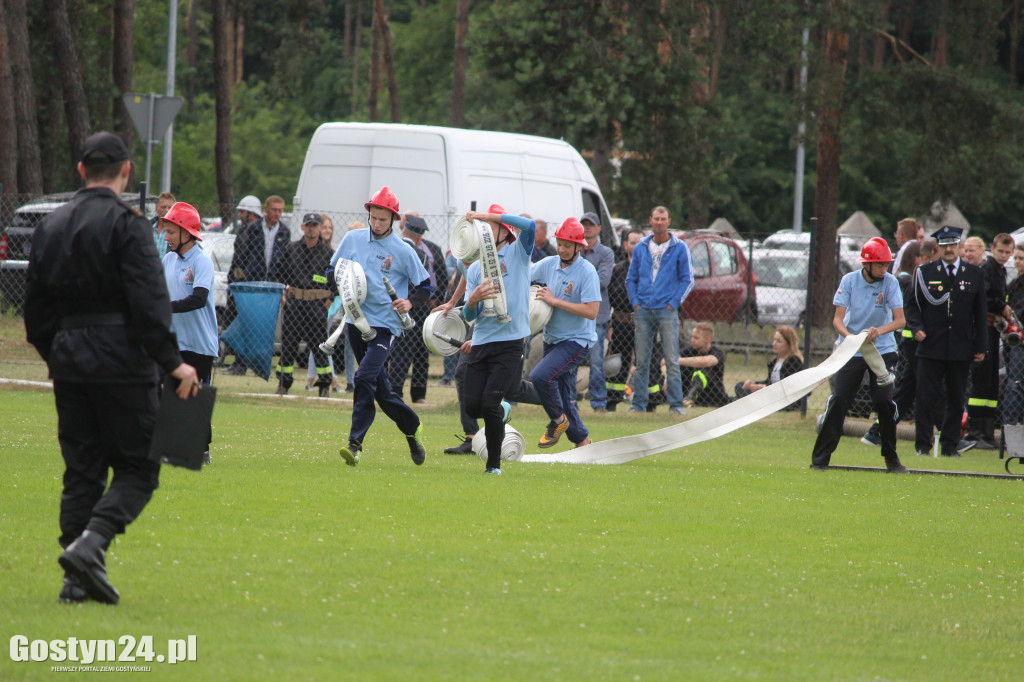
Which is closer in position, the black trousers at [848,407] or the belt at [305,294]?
the black trousers at [848,407]

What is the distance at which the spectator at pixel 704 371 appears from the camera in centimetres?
1680

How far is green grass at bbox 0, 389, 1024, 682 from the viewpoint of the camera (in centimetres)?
529

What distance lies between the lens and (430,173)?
18.2m

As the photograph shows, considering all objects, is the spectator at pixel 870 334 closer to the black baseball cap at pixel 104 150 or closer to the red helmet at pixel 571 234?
the red helmet at pixel 571 234

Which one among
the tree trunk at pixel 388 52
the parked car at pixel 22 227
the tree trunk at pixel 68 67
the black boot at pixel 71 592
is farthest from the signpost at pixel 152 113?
the tree trunk at pixel 388 52

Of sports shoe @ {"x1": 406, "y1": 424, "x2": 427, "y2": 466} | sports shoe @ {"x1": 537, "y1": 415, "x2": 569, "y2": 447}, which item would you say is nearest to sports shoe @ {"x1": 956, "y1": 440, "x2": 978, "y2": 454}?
sports shoe @ {"x1": 537, "y1": 415, "x2": 569, "y2": 447}

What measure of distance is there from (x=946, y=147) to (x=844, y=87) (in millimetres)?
2266

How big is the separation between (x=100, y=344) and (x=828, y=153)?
2291cm

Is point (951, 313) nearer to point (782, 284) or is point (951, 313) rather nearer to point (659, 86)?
point (782, 284)

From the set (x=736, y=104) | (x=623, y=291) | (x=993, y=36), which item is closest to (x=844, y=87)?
(x=993, y=36)

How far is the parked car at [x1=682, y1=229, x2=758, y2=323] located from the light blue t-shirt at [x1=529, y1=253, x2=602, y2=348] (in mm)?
10611

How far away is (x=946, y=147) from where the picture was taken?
2616cm

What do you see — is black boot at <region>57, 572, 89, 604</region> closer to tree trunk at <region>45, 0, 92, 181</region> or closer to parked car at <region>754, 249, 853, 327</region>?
parked car at <region>754, 249, 853, 327</region>

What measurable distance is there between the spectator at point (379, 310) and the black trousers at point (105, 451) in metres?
4.51
